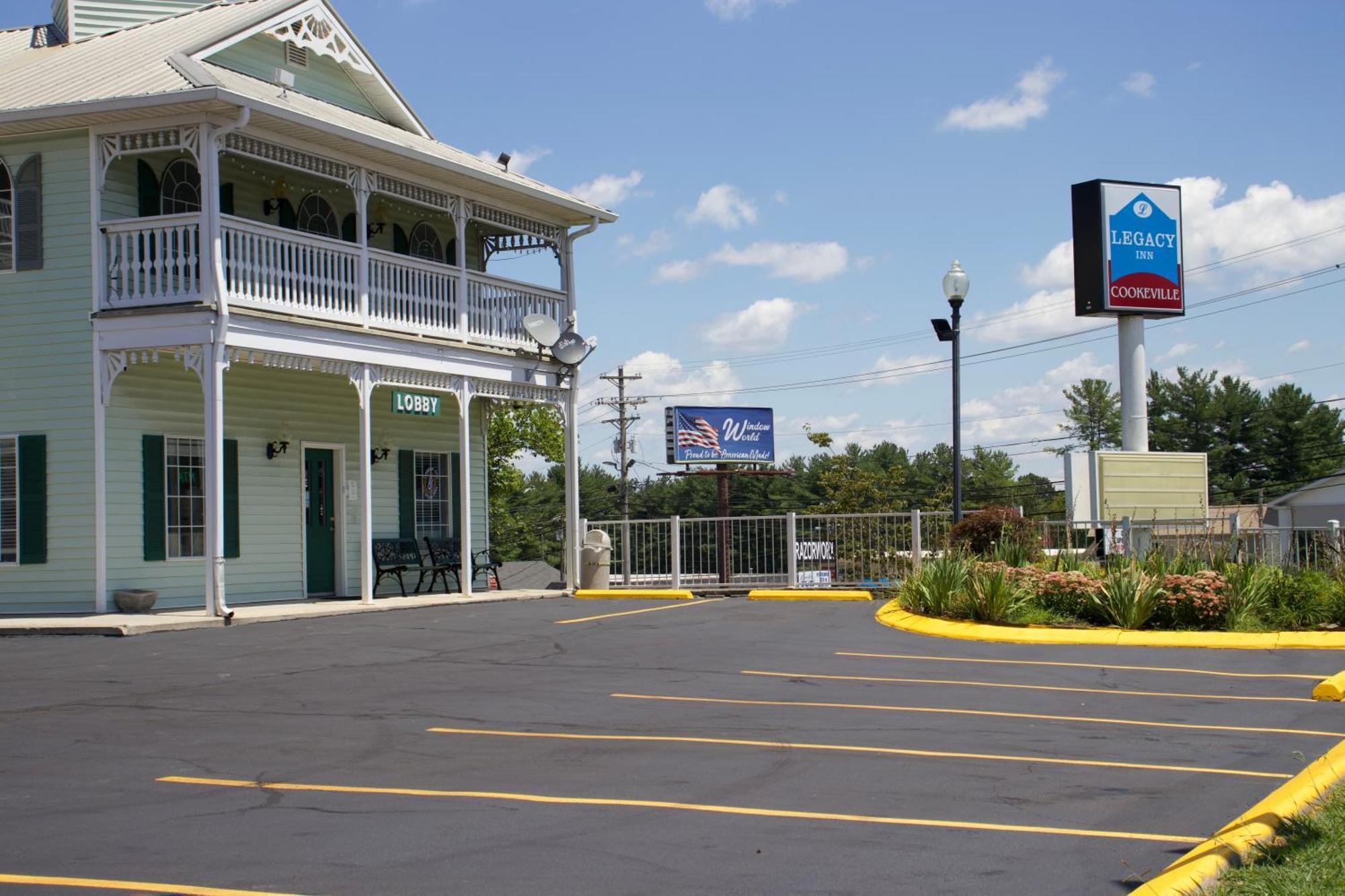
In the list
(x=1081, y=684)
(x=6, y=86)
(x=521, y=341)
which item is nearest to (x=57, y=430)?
(x=6, y=86)

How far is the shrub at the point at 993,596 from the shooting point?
53.5ft

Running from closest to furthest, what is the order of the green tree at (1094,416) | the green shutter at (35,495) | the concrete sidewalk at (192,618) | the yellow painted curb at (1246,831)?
the yellow painted curb at (1246,831)
the concrete sidewalk at (192,618)
the green shutter at (35,495)
the green tree at (1094,416)

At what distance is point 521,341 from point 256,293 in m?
6.08

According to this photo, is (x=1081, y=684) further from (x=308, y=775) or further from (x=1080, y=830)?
(x=308, y=775)

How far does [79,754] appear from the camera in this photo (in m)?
8.67

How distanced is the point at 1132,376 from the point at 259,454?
15.6m

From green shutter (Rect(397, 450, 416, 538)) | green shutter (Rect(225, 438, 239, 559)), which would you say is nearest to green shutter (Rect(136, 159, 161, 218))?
green shutter (Rect(225, 438, 239, 559))

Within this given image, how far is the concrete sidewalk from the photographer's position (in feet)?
51.9

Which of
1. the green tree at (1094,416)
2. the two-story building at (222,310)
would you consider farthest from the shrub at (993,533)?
the green tree at (1094,416)

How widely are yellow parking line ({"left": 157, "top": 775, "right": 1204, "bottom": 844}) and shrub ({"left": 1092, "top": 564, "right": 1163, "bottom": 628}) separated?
945cm

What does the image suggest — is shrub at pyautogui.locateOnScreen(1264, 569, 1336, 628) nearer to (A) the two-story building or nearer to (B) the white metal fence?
(B) the white metal fence

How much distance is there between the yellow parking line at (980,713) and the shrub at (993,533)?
8.96 meters

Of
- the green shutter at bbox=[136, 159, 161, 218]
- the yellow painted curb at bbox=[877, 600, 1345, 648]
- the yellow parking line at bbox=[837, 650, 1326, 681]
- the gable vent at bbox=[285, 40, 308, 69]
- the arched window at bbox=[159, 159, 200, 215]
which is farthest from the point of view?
the gable vent at bbox=[285, 40, 308, 69]

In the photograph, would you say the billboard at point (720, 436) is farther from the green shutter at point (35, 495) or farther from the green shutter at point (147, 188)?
the green shutter at point (35, 495)
